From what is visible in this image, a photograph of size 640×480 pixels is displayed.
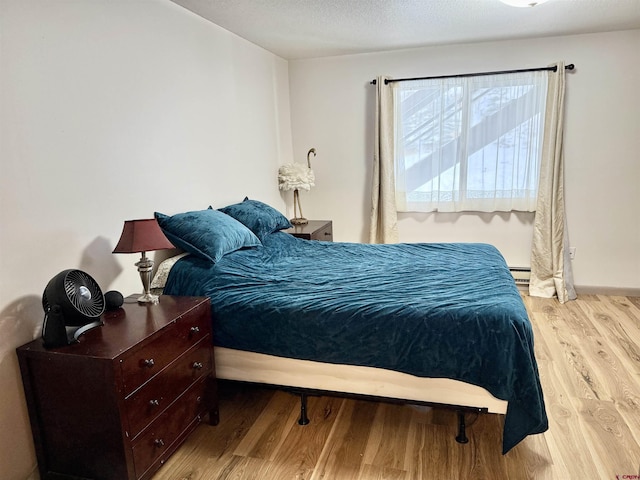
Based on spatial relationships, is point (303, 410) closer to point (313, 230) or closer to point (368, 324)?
point (368, 324)

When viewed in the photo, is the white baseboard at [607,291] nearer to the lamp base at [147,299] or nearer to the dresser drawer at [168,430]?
the dresser drawer at [168,430]

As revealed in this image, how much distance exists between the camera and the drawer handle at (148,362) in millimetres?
1659

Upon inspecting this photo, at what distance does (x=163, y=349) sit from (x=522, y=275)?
137 inches

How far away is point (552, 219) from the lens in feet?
12.9

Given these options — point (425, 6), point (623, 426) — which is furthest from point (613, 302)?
point (425, 6)

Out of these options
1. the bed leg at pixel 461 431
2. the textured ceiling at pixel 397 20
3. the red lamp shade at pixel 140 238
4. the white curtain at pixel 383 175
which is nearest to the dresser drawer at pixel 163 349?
the red lamp shade at pixel 140 238

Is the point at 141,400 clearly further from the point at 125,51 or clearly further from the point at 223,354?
the point at 125,51

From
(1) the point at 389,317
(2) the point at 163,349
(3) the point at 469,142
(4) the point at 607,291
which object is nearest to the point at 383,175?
(3) the point at 469,142

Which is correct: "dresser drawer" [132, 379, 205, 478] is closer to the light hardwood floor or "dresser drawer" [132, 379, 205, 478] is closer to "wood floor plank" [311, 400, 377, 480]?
the light hardwood floor

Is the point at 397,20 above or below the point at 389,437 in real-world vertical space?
above

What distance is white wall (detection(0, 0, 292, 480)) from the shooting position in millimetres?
1717

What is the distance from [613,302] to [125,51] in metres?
4.11

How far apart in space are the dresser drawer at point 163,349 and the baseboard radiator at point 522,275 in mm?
3158

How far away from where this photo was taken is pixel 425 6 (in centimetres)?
290
